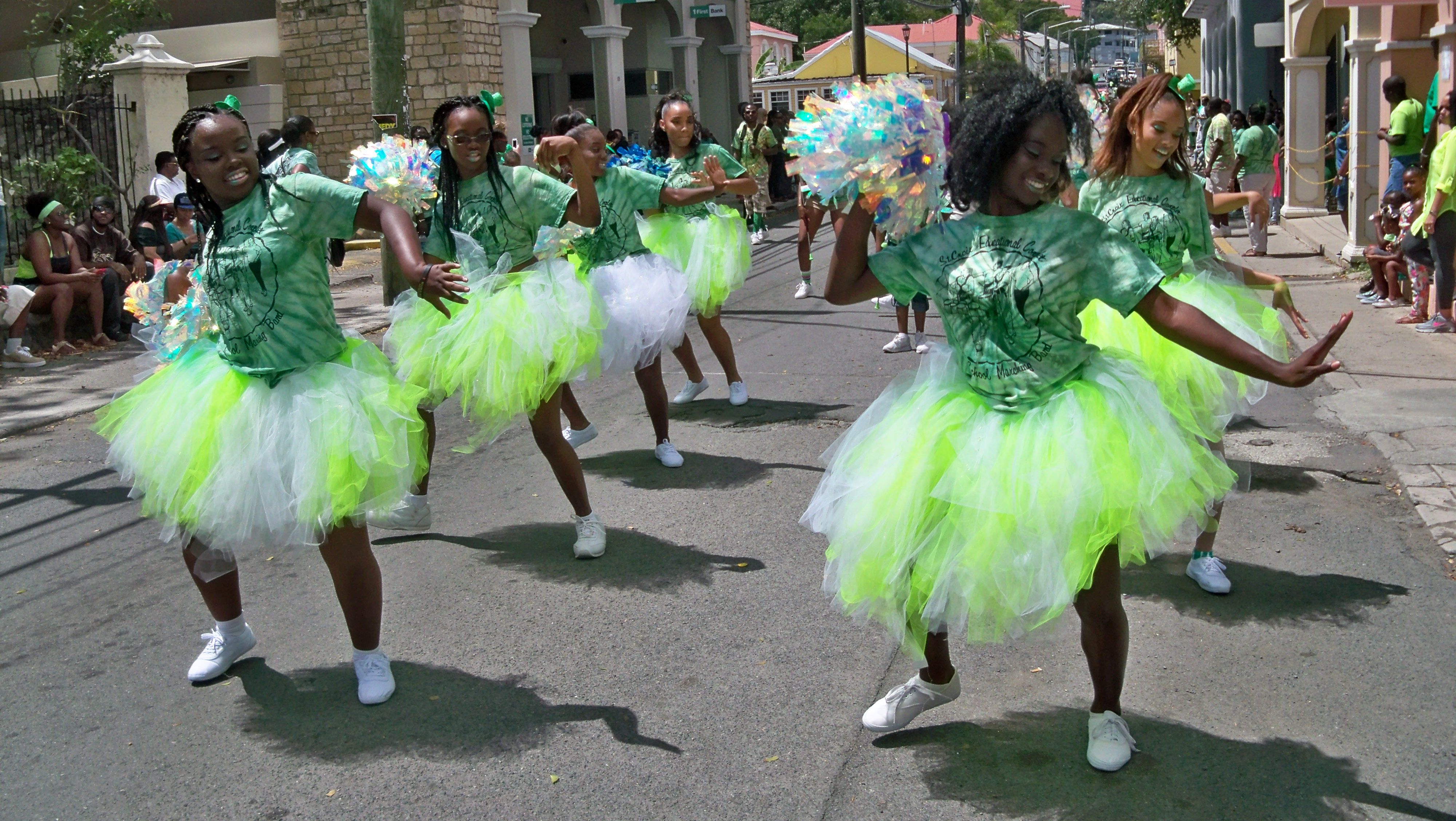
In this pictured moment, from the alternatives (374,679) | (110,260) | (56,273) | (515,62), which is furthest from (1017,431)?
(515,62)

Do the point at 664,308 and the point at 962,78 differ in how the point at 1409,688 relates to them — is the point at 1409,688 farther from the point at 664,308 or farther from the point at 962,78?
the point at 664,308

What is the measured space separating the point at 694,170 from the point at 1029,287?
5.27m

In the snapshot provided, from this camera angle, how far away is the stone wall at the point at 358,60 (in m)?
22.6

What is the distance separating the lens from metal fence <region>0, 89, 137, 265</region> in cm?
1470

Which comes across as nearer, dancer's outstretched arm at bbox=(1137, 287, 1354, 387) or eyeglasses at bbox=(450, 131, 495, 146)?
dancer's outstretched arm at bbox=(1137, 287, 1354, 387)

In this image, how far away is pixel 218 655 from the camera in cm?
459

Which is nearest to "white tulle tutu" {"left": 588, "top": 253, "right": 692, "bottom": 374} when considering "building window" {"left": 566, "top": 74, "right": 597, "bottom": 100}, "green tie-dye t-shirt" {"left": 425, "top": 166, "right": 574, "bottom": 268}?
"green tie-dye t-shirt" {"left": 425, "top": 166, "right": 574, "bottom": 268}

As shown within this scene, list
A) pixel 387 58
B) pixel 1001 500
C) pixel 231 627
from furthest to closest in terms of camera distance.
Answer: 1. pixel 387 58
2. pixel 231 627
3. pixel 1001 500

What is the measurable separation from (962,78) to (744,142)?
52.2 ft

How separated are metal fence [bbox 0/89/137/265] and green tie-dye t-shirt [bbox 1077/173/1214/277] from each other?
12.5 metres

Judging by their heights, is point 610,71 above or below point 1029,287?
above

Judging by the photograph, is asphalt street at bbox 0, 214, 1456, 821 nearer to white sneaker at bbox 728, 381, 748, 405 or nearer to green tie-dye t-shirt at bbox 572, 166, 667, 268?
green tie-dye t-shirt at bbox 572, 166, 667, 268

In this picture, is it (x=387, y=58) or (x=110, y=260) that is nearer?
(x=387, y=58)

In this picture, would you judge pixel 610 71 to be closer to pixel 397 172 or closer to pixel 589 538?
pixel 397 172
